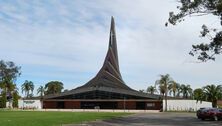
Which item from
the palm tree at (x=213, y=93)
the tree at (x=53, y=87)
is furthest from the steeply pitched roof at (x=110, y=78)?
the tree at (x=53, y=87)

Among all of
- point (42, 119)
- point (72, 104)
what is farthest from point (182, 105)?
point (42, 119)

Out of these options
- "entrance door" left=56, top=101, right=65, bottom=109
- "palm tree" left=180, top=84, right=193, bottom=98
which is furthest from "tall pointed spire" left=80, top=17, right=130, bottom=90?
"palm tree" left=180, top=84, right=193, bottom=98

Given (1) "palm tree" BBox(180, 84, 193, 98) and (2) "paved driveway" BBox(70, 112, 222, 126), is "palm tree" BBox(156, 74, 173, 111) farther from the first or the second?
(2) "paved driveway" BBox(70, 112, 222, 126)

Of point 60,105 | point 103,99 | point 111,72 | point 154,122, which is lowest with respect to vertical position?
point 154,122

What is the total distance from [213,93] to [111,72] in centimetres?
4305

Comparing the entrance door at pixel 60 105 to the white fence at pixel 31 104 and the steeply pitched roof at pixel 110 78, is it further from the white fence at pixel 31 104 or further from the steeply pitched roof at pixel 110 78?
the white fence at pixel 31 104

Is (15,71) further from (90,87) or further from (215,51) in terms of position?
(215,51)

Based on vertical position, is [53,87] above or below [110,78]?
below

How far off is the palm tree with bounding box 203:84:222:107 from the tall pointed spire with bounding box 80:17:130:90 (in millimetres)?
31875

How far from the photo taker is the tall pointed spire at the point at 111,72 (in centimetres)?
14900

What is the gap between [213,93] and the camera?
401 ft

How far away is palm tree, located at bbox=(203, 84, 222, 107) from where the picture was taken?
120188 mm

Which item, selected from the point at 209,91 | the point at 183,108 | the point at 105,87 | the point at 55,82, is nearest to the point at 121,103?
the point at 105,87

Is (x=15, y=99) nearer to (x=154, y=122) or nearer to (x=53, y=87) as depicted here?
(x=53, y=87)
